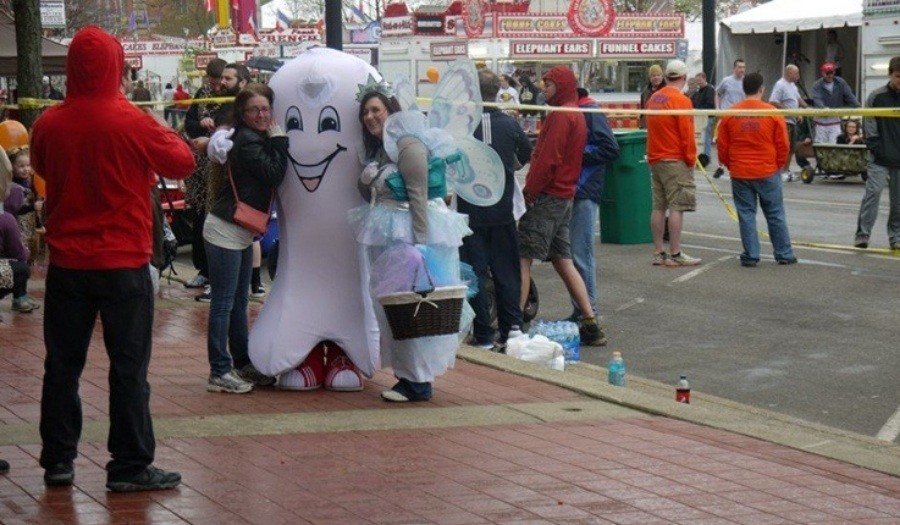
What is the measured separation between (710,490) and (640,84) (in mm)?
37011

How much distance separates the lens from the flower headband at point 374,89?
8.23 meters

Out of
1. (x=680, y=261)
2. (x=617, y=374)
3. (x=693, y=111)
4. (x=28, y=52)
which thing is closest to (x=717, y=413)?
(x=617, y=374)

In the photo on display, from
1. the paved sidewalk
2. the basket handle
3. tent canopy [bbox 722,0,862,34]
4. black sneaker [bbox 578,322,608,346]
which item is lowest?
black sneaker [bbox 578,322,608,346]

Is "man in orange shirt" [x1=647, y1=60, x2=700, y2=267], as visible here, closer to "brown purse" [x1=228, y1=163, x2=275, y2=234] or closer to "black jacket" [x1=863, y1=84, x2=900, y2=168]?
"black jacket" [x1=863, y1=84, x2=900, y2=168]

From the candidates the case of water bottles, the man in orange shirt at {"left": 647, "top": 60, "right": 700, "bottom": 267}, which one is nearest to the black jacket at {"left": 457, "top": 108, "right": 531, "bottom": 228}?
the case of water bottles

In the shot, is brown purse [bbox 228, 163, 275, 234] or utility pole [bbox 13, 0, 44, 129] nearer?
brown purse [bbox 228, 163, 275, 234]

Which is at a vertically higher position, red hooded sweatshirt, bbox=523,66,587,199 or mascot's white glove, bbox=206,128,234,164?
mascot's white glove, bbox=206,128,234,164

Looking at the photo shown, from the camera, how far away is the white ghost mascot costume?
8.38m

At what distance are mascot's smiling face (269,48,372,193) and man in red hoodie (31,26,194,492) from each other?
213 cm

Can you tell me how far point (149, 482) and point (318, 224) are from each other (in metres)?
2.58

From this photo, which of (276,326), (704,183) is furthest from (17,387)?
(704,183)

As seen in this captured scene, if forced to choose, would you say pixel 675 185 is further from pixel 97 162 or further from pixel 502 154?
pixel 97 162

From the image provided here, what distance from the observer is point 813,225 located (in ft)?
A: 58.2

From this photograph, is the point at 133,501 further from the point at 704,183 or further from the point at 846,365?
the point at 704,183
